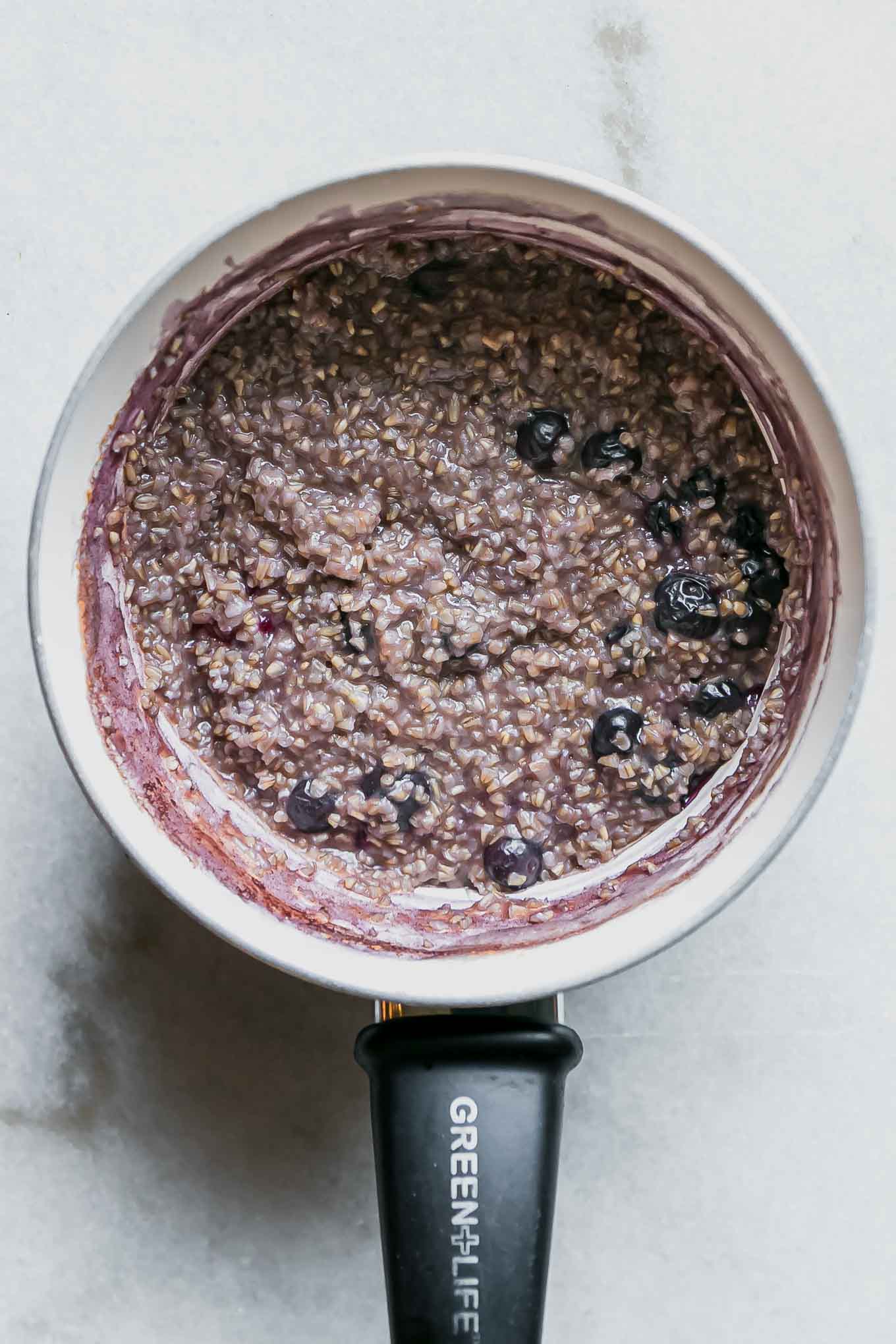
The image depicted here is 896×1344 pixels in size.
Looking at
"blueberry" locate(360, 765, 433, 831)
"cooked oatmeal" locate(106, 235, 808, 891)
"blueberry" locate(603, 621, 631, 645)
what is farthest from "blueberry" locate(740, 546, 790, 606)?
"blueberry" locate(360, 765, 433, 831)

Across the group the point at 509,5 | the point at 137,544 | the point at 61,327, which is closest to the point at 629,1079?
the point at 137,544

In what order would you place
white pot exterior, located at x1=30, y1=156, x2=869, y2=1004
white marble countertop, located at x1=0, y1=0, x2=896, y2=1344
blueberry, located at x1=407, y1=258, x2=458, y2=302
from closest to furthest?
white pot exterior, located at x1=30, y1=156, x2=869, y2=1004 → blueberry, located at x1=407, y1=258, x2=458, y2=302 → white marble countertop, located at x1=0, y1=0, x2=896, y2=1344

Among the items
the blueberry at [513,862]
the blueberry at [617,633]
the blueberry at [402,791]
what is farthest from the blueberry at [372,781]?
the blueberry at [617,633]

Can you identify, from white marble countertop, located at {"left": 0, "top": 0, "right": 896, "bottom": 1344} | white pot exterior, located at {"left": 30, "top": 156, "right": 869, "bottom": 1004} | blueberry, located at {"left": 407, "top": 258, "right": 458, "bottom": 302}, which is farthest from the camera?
white marble countertop, located at {"left": 0, "top": 0, "right": 896, "bottom": 1344}

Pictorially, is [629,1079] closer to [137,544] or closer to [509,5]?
[137,544]

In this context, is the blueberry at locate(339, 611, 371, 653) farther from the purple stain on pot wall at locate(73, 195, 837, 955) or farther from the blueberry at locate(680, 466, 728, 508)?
the blueberry at locate(680, 466, 728, 508)

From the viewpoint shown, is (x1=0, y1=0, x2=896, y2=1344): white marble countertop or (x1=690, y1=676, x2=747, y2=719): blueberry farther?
(x1=0, y1=0, x2=896, y2=1344): white marble countertop

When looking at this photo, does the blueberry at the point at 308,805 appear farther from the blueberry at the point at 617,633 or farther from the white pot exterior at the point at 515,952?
the blueberry at the point at 617,633
